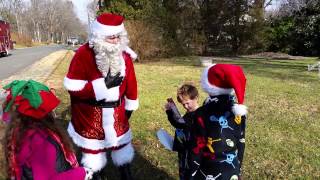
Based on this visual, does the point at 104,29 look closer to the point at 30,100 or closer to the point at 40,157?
the point at 30,100

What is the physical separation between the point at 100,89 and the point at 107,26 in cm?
65

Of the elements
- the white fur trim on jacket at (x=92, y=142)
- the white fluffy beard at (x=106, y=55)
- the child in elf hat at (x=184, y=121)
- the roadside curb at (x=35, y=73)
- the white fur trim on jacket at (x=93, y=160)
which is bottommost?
the roadside curb at (x=35, y=73)

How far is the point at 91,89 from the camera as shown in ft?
14.1

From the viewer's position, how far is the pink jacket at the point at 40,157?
103 inches

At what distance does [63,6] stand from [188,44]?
10438 cm

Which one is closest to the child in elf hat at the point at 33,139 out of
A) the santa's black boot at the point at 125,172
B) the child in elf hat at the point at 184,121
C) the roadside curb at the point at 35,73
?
the child in elf hat at the point at 184,121

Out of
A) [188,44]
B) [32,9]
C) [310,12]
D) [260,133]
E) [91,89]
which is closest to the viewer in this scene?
[91,89]

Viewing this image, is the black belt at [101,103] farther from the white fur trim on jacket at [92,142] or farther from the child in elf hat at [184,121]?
the child in elf hat at [184,121]

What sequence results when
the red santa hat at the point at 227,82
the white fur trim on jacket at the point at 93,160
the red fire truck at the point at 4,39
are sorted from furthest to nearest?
the red fire truck at the point at 4,39 < the white fur trim on jacket at the point at 93,160 < the red santa hat at the point at 227,82

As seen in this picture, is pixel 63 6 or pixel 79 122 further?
pixel 63 6

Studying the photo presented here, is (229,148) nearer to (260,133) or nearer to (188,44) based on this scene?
(260,133)

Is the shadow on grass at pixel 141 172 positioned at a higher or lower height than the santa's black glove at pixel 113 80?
lower

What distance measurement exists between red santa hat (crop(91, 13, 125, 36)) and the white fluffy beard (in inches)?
2.6

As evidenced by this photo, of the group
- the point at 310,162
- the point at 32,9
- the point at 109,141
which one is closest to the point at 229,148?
the point at 109,141
